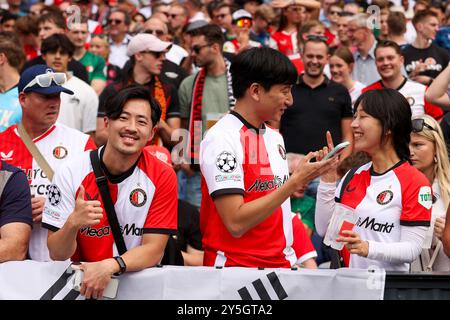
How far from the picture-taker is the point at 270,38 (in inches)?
501

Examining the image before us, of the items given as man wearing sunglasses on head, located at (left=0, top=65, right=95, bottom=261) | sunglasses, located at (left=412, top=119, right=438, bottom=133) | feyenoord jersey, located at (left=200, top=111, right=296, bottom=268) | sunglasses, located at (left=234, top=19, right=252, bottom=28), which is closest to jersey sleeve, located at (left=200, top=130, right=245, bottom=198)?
feyenoord jersey, located at (left=200, top=111, right=296, bottom=268)

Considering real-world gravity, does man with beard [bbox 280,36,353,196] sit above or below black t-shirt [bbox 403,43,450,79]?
below

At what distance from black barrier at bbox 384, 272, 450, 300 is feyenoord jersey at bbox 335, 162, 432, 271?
1.94ft

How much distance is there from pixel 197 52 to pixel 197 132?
949 millimetres

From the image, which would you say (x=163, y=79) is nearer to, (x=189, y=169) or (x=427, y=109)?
(x=189, y=169)

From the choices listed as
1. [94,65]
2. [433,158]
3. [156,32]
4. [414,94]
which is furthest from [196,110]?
[433,158]

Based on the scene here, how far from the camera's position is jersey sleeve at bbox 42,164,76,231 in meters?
5.06

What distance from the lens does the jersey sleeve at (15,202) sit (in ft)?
16.9

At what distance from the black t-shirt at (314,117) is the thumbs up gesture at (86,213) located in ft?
14.7

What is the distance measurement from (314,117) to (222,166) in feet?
13.8

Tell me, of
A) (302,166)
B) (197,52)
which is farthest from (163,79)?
(302,166)

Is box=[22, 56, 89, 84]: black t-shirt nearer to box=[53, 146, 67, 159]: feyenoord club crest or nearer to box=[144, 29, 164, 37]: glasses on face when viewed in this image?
box=[144, 29, 164, 37]: glasses on face

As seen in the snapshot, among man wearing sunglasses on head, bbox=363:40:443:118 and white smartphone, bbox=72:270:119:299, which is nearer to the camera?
white smartphone, bbox=72:270:119:299

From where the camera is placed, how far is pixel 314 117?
8.95 meters
